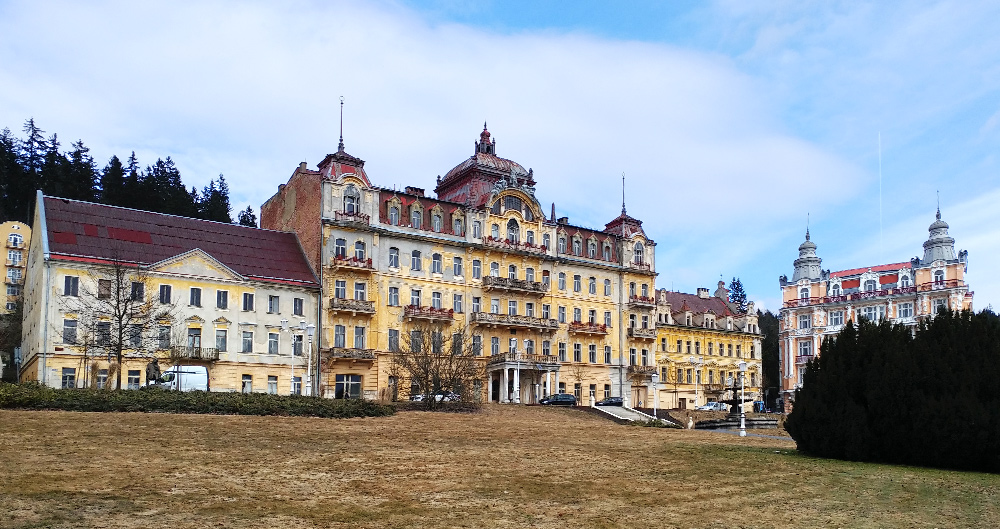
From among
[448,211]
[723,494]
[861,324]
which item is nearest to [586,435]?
[861,324]

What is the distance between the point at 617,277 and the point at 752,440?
135ft

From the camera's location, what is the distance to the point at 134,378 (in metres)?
56.8

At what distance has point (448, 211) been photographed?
236 ft

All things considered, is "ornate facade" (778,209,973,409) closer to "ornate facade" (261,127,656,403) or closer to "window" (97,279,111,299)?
"ornate facade" (261,127,656,403)

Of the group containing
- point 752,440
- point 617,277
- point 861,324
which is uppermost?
point 617,277

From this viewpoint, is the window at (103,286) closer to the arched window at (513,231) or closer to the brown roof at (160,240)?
the brown roof at (160,240)

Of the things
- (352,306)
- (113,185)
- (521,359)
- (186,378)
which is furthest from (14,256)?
(521,359)

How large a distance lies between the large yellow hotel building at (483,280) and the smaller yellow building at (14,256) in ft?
124

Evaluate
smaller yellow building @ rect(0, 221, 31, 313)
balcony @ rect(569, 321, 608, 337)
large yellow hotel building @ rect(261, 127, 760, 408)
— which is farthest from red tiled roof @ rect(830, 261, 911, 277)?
smaller yellow building @ rect(0, 221, 31, 313)

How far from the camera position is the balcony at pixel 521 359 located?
6981 cm

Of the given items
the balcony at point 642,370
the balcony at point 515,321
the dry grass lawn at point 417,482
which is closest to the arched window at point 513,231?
the balcony at point 515,321

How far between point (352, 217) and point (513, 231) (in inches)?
585

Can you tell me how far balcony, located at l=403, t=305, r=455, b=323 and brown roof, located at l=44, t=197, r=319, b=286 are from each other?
7.30 meters

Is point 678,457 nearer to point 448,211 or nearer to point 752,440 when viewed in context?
point 752,440
